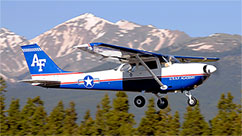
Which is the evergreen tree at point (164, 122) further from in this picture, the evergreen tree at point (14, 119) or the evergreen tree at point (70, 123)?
the evergreen tree at point (14, 119)

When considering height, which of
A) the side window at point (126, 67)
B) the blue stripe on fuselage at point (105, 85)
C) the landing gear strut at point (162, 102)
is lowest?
the landing gear strut at point (162, 102)

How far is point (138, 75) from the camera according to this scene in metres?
19.5

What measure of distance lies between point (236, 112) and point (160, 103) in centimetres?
4596

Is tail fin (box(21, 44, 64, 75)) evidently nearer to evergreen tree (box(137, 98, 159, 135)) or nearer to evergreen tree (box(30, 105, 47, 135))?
evergreen tree (box(137, 98, 159, 135))

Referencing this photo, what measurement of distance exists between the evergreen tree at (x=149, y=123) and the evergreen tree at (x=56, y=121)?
12634mm

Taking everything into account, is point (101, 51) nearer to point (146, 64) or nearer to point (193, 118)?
point (146, 64)

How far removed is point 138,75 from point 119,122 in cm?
3952

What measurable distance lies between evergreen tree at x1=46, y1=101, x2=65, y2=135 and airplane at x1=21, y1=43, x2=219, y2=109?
1533 inches

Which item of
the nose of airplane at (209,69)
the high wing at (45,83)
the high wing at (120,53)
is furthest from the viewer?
the high wing at (45,83)

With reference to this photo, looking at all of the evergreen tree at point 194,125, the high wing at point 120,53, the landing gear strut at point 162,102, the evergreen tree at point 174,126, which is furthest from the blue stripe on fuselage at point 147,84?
the evergreen tree at point 194,125

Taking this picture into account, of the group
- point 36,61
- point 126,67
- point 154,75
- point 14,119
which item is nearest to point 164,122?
point 14,119

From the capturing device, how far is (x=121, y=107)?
5747 centimetres

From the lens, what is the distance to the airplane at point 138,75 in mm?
18203

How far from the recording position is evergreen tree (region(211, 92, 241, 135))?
5534 cm
